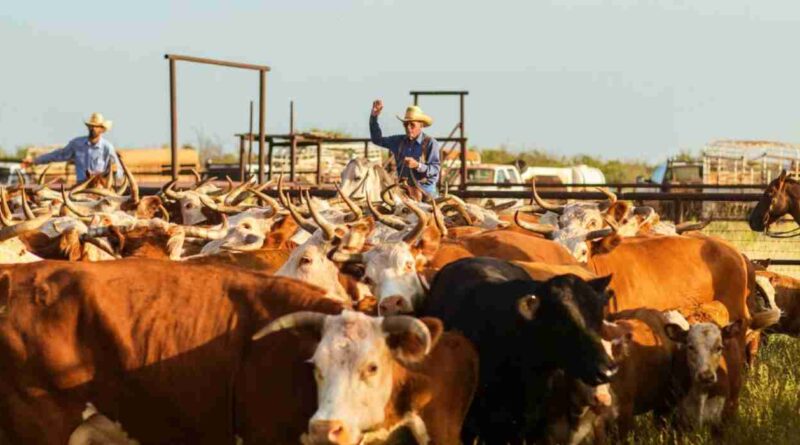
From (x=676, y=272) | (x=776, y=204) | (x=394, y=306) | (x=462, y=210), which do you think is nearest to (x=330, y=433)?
(x=394, y=306)

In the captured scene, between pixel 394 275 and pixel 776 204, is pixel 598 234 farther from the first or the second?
pixel 776 204

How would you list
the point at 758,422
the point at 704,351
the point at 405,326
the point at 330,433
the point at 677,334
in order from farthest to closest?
the point at 677,334, the point at 704,351, the point at 758,422, the point at 405,326, the point at 330,433

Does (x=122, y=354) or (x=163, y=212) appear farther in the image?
(x=163, y=212)

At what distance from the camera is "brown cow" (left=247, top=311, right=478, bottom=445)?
5844 millimetres

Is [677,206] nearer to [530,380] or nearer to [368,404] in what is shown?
[530,380]

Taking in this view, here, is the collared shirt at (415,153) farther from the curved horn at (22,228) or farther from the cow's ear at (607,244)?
the curved horn at (22,228)

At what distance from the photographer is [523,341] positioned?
23.4ft

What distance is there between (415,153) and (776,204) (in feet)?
12.8

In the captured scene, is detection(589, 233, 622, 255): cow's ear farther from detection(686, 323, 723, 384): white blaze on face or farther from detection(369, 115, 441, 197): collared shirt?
detection(369, 115, 441, 197): collared shirt

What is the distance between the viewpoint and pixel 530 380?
7.23 m

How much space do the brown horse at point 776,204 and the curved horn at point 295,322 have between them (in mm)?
10604

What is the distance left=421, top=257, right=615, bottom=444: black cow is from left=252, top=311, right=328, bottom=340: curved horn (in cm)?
130

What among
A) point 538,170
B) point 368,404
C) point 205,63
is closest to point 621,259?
point 368,404

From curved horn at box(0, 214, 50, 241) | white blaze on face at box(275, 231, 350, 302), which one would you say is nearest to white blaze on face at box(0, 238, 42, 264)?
curved horn at box(0, 214, 50, 241)
